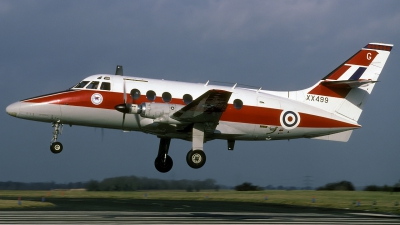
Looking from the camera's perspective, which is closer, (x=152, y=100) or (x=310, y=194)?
(x=152, y=100)

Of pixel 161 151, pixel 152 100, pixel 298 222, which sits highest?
pixel 152 100

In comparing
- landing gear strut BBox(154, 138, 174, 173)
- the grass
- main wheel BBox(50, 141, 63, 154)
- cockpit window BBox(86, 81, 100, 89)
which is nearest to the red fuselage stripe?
cockpit window BBox(86, 81, 100, 89)

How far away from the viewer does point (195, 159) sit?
22.9m

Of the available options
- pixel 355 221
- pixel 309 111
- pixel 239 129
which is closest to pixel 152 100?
pixel 239 129

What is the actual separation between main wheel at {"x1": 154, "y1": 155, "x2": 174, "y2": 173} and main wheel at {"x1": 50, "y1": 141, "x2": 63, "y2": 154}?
4632 mm

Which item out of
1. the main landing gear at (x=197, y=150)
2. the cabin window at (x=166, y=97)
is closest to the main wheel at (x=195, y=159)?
the main landing gear at (x=197, y=150)

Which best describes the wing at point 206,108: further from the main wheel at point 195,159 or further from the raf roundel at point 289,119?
the raf roundel at point 289,119

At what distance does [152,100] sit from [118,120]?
5.46ft

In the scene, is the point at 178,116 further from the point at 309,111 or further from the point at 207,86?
the point at 309,111

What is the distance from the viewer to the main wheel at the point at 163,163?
1004 inches

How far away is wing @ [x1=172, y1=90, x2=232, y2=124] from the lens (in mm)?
20984

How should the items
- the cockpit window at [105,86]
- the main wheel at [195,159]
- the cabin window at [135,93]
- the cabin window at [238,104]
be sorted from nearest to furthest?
the cabin window at [135,93] → the cockpit window at [105,86] → the main wheel at [195,159] → the cabin window at [238,104]

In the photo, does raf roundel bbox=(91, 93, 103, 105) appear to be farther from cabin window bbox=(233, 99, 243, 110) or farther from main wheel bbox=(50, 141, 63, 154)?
cabin window bbox=(233, 99, 243, 110)

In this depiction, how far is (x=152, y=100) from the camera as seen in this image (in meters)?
22.4
